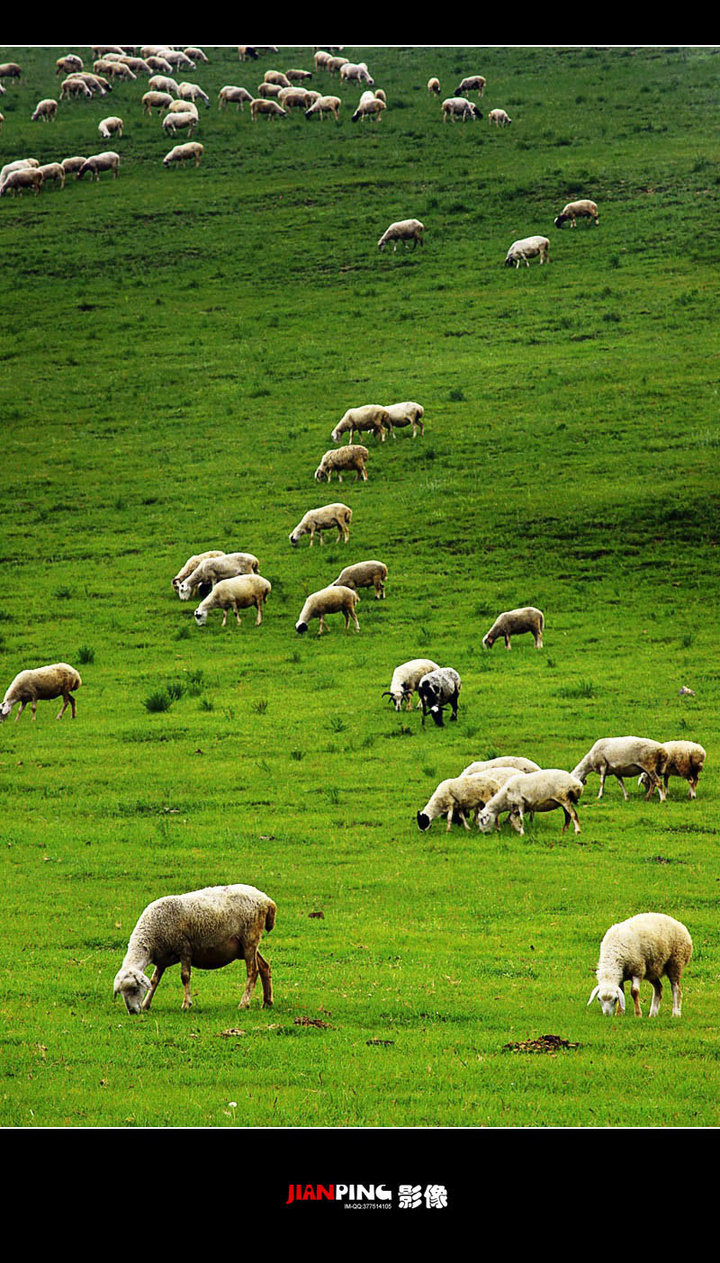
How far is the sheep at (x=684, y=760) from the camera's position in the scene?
70.4 feet

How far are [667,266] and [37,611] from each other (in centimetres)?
3411

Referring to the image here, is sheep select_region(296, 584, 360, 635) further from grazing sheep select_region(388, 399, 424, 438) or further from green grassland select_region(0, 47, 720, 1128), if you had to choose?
grazing sheep select_region(388, 399, 424, 438)

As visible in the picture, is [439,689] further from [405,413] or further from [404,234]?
[404,234]

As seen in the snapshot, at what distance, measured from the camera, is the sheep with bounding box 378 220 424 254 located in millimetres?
61688

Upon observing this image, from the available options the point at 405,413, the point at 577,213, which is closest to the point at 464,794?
the point at 405,413

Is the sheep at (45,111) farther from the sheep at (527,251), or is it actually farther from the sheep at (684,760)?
the sheep at (684,760)

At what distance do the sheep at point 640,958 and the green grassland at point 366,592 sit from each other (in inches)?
11.0

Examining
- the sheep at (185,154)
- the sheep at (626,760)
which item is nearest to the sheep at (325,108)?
the sheep at (185,154)

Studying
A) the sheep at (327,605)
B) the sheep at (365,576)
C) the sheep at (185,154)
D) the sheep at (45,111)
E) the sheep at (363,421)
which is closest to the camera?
the sheep at (327,605)

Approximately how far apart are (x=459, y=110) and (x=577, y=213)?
18569 millimetres

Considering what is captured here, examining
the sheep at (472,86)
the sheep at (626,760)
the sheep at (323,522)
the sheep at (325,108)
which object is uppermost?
the sheep at (472,86)

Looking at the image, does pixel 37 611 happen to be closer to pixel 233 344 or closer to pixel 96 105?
pixel 233 344

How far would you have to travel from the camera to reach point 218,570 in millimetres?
34719

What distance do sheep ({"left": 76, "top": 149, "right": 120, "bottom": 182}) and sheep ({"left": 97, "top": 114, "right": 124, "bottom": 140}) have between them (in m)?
3.62
